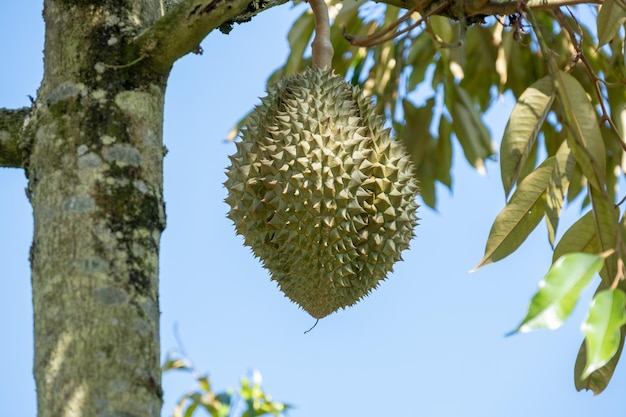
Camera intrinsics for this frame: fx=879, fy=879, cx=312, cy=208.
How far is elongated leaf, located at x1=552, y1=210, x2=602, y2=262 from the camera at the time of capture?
1527 millimetres

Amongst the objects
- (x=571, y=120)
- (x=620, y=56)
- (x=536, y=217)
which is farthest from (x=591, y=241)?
(x=620, y=56)

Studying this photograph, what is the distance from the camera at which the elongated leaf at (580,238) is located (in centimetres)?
153

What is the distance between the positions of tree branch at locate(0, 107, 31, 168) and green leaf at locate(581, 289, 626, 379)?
37.9 inches

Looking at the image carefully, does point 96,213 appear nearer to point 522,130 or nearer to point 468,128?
point 522,130

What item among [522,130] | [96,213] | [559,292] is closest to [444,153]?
[522,130]

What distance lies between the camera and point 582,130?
1.46 meters

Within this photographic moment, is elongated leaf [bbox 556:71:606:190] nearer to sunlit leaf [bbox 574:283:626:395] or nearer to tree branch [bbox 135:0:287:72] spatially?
sunlit leaf [bbox 574:283:626:395]

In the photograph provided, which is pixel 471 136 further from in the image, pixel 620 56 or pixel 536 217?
pixel 536 217

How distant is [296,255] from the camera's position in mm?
1636

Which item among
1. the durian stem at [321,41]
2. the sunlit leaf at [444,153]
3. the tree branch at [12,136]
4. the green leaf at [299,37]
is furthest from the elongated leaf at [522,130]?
the sunlit leaf at [444,153]

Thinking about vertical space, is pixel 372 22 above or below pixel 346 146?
above

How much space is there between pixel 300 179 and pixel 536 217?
428mm

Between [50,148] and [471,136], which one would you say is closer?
[50,148]

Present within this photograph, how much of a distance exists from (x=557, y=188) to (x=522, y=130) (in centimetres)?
12
